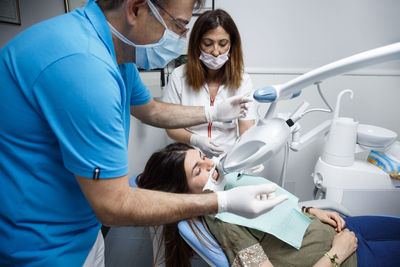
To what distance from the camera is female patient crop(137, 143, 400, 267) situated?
1010 mm

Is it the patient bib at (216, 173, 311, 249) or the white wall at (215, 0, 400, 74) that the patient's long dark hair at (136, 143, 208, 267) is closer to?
the patient bib at (216, 173, 311, 249)

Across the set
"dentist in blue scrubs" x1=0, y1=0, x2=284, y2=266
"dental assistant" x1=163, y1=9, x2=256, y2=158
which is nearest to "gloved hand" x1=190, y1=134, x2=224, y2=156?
"dental assistant" x1=163, y1=9, x2=256, y2=158

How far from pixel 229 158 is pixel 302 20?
1.67m

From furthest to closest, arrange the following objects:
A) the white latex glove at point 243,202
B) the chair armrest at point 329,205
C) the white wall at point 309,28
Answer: the white wall at point 309,28 < the chair armrest at point 329,205 < the white latex glove at point 243,202


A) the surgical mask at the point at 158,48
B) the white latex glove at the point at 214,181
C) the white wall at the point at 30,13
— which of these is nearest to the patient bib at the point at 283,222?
the white latex glove at the point at 214,181

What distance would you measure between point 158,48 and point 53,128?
422 millimetres

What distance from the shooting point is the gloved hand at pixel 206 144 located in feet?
4.91

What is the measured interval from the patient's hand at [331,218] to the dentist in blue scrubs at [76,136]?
68 centimetres

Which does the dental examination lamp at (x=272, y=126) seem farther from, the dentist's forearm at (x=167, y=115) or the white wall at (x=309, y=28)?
the white wall at (x=309, y=28)

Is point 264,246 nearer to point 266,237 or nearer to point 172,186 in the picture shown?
point 266,237

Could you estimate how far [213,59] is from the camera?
155cm

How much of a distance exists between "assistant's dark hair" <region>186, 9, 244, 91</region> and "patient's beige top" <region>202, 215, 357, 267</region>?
3.14 ft

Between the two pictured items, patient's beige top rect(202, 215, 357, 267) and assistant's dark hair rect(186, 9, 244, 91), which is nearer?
patient's beige top rect(202, 215, 357, 267)

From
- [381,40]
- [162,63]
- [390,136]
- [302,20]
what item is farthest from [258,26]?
[162,63]
